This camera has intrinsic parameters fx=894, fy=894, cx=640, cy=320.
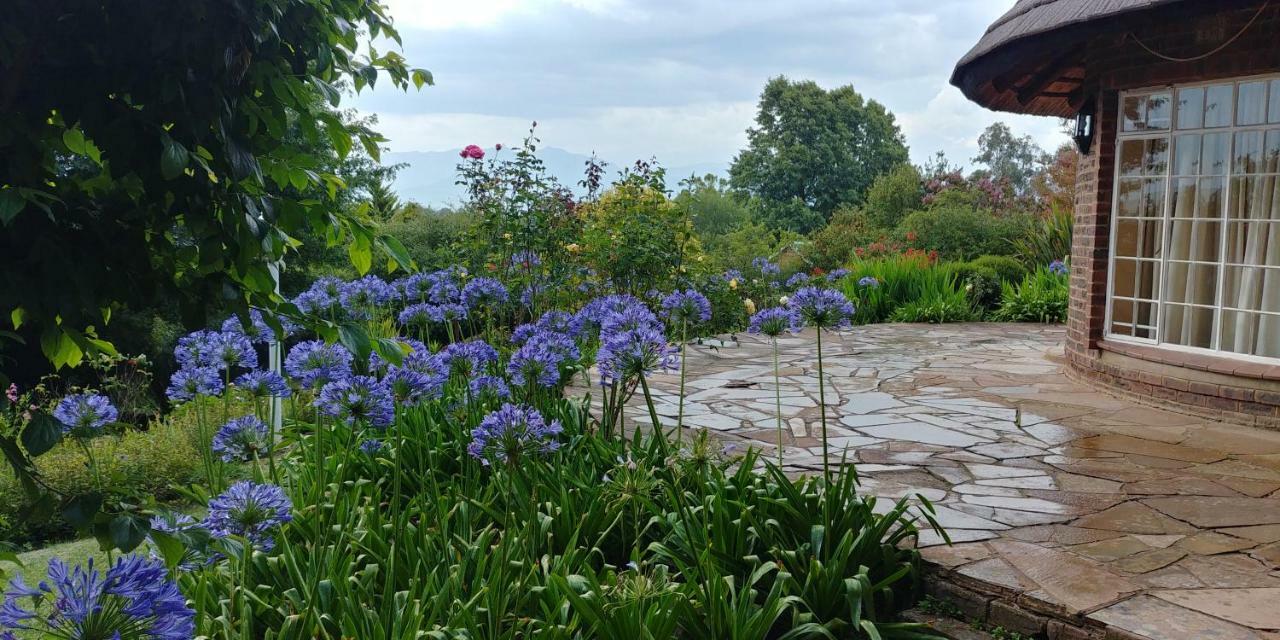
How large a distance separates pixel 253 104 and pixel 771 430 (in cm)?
406

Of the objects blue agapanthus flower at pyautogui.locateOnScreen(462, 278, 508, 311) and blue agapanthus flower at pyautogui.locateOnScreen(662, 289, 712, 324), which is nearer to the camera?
blue agapanthus flower at pyautogui.locateOnScreen(662, 289, 712, 324)

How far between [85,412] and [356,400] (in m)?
0.76

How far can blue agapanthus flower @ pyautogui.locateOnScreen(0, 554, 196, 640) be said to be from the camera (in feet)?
4.16

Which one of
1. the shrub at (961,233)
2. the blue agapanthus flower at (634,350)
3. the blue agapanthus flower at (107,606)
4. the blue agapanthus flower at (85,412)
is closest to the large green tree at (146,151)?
the blue agapanthus flower at (107,606)

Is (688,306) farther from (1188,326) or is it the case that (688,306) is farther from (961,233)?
(961,233)

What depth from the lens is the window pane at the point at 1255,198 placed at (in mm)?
5867

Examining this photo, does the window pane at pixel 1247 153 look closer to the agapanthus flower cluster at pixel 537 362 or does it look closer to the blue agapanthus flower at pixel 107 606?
the agapanthus flower cluster at pixel 537 362

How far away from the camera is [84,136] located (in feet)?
5.36

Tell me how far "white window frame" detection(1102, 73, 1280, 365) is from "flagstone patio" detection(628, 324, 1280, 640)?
22.8 inches

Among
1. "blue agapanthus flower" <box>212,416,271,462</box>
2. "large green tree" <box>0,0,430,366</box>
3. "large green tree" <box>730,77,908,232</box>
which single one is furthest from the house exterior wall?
"large green tree" <box>730,77,908,232</box>

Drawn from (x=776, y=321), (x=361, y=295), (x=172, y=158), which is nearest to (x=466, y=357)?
(x=361, y=295)

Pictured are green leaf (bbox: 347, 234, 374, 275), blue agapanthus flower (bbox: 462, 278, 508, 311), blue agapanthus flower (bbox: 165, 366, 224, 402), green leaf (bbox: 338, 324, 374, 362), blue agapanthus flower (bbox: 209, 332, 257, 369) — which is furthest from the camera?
blue agapanthus flower (bbox: 462, 278, 508, 311)

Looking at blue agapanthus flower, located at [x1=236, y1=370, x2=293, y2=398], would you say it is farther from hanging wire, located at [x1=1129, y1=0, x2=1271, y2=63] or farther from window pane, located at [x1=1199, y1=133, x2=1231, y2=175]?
window pane, located at [x1=1199, y1=133, x2=1231, y2=175]

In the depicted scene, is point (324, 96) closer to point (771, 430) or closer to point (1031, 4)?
point (771, 430)
